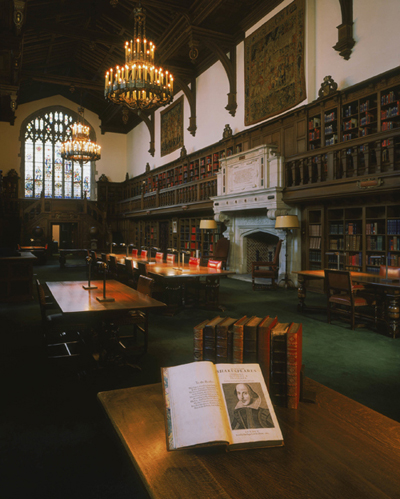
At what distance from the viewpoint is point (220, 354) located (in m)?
1.37

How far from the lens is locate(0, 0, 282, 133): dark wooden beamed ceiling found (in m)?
6.64

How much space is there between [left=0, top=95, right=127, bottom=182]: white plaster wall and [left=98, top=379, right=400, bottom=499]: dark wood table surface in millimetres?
20608

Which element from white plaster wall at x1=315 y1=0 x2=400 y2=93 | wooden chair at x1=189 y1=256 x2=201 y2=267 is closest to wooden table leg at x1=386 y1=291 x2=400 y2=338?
wooden chair at x1=189 y1=256 x2=201 y2=267

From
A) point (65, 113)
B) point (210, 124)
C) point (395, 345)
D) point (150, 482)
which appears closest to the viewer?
point (150, 482)

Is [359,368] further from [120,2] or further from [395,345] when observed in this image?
[120,2]

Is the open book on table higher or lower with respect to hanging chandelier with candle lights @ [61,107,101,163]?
lower

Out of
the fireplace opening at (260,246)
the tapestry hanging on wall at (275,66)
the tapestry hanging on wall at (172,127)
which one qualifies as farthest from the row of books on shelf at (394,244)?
the tapestry hanging on wall at (172,127)

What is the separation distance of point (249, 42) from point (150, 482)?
11566 mm

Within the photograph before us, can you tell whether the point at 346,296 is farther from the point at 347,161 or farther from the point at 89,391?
the point at 89,391

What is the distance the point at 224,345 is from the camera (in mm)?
1362

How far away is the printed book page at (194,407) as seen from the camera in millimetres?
1022

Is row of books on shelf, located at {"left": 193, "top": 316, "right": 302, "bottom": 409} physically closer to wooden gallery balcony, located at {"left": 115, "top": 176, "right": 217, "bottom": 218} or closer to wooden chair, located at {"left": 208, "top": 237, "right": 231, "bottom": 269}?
wooden chair, located at {"left": 208, "top": 237, "right": 231, "bottom": 269}

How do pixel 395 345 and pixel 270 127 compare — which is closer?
A: pixel 395 345

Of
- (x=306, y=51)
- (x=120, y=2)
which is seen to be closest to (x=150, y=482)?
(x=306, y=51)
